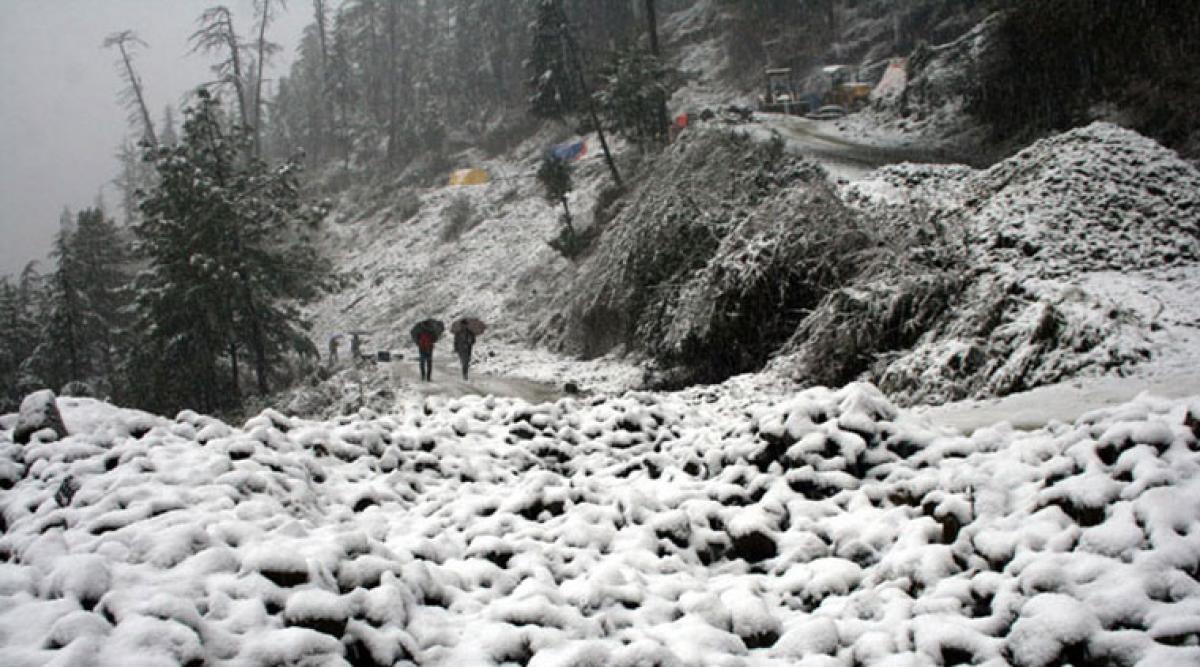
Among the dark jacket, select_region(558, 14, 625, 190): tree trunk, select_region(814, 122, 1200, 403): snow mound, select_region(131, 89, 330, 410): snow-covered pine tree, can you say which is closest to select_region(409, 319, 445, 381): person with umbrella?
the dark jacket

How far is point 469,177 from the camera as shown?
4375 cm

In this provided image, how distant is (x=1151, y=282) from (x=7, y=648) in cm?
1088

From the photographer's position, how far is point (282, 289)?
81.1ft

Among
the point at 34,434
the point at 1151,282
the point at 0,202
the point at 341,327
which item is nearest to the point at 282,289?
the point at 341,327

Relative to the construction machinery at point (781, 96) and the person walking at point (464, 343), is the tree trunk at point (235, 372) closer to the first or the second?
the person walking at point (464, 343)

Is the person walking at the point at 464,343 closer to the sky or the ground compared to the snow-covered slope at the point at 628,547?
closer to the sky

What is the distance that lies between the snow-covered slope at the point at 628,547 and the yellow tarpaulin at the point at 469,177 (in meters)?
37.6

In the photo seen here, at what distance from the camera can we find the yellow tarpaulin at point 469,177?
43250 millimetres

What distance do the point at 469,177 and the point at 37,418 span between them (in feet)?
128

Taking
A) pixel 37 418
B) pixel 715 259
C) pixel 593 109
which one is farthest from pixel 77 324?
pixel 37 418

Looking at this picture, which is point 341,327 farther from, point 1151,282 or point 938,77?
point 1151,282

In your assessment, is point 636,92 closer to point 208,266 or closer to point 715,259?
point 715,259

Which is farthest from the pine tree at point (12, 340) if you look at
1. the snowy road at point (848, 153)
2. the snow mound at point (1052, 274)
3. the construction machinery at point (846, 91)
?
the construction machinery at point (846, 91)

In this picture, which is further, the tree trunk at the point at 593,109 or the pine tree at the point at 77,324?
the pine tree at the point at 77,324
